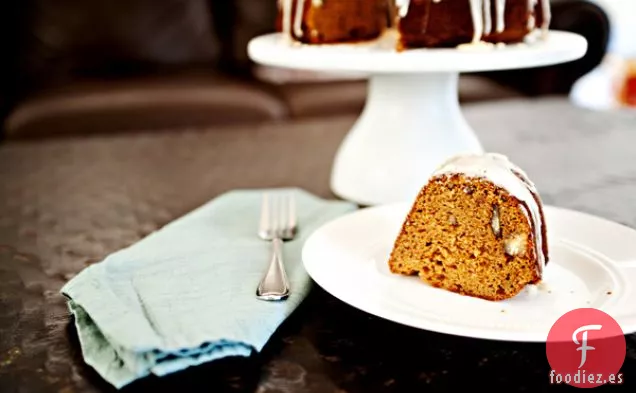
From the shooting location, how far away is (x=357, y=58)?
34.5 inches

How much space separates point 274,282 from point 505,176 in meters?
0.25

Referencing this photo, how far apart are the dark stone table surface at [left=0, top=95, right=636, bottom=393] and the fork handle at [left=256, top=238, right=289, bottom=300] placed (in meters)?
0.03

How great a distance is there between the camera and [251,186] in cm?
116

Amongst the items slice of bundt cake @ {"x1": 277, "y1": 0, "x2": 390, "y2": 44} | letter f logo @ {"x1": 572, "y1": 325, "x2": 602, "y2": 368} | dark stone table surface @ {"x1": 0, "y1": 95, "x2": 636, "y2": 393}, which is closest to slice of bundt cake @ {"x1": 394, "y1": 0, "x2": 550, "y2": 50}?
slice of bundt cake @ {"x1": 277, "y1": 0, "x2": 390, "y2": 44}

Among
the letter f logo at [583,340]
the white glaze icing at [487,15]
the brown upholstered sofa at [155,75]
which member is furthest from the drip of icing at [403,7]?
the brown upholstered sofa at [155,75]

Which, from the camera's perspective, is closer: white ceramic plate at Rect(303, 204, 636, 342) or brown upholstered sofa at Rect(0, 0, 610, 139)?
white ceramic plate at Rect(303, 204, 636, 342)

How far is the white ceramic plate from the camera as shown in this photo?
58 cm

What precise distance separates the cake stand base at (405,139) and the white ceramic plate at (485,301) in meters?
0.17

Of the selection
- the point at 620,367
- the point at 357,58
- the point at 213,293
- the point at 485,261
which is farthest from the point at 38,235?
the point at 620,367

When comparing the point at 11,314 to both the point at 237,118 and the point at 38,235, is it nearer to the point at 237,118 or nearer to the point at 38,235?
the point at 38,235

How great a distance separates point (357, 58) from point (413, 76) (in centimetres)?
18

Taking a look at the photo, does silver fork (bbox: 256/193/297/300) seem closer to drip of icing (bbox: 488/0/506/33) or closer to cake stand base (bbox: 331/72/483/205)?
cake stand base (bbox: 331/72/483/205)

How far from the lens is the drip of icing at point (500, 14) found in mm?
977

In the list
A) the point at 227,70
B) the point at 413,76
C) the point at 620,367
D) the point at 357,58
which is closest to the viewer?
the point at 620,367
